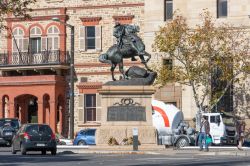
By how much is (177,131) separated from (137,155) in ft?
48.0

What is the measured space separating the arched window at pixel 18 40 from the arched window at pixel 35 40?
0.75 metres

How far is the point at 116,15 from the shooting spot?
6488cm

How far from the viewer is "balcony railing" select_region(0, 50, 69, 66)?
65750mm

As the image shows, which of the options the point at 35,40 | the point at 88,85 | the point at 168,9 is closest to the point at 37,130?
the point at 168,9

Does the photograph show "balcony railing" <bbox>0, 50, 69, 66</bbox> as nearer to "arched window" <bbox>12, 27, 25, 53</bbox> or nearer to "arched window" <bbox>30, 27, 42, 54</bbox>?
"arched window" <bbox>12, 27, 25, 53</bbox>

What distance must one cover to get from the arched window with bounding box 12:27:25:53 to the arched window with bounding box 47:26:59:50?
2260mm

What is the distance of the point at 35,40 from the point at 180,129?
63.1 ft

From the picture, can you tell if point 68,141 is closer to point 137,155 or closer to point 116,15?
point 116,15

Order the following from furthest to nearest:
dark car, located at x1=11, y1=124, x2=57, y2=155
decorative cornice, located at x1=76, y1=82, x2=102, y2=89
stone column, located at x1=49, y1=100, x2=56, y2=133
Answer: decorative cornice, located at x1=76, y1=82, x2=102, y2=89 < stone column, located at x1=49, y1=100, x2=56, y2=133 < dark car, located at x1=11, y1=124, x2=57, y2=155

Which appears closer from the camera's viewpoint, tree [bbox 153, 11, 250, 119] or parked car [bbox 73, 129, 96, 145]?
parked car [bbox 73, 129, 96, 145]

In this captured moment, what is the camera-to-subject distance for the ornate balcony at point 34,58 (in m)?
65.7

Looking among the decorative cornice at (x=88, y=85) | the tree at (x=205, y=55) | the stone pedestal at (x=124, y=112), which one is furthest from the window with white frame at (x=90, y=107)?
the stone pedestal at (x=124, y=112)

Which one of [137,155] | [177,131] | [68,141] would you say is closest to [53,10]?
[68,141]

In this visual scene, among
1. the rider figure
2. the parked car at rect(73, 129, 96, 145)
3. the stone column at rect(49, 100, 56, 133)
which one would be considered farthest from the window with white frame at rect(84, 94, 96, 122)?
the rider figure
